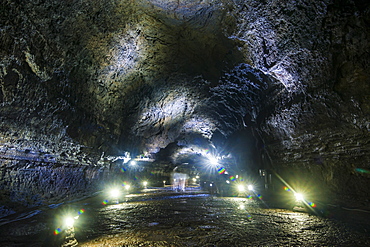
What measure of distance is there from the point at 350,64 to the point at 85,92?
30.6 ft

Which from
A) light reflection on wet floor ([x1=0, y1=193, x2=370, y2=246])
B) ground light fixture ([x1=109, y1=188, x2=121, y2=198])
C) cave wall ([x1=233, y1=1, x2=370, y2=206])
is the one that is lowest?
ground light fixture ([x1=109, y1=188, x2=121, y2=198])

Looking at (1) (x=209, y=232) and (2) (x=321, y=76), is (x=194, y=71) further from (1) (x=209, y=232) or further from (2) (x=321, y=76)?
(1) (x=209, y=232)

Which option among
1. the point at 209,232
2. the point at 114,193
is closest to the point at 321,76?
the point at 209,232

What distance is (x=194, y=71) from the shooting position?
10203mm

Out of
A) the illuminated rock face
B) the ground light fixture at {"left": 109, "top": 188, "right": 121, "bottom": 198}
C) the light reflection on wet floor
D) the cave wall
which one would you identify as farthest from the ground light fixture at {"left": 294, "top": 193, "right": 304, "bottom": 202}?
the ground light fixture at {"left": 109, "top": 188, "right": 121, "bottom": 198}

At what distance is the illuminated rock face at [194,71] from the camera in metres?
5.62

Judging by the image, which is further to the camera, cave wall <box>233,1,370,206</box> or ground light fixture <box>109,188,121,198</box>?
ground light fixture <box>109,188,121,198</box>

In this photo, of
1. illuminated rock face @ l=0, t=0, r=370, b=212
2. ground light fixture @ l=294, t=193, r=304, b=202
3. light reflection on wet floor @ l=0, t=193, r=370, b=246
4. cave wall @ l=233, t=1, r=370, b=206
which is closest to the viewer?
light reflection on wet floor @ l=0, t=193, r=370, b=246

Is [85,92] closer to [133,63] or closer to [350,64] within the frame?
[133,63]

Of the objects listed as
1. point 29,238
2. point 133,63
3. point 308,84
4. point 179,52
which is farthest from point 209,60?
point 29,238

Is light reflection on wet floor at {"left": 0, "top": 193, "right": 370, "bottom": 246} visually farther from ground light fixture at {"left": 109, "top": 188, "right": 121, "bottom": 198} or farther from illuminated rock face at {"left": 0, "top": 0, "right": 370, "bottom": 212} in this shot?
ground light fixture at {"left": 109, "top": 188, "right": 121, "bottom": 198}

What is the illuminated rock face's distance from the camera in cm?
562

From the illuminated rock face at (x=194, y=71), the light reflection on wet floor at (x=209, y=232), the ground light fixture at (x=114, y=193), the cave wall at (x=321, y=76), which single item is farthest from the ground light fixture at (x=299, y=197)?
the ground light fixture at (x=114, y=193)

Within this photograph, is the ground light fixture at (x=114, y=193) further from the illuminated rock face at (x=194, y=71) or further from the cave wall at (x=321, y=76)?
the cave wall at (x=321, y=76)
